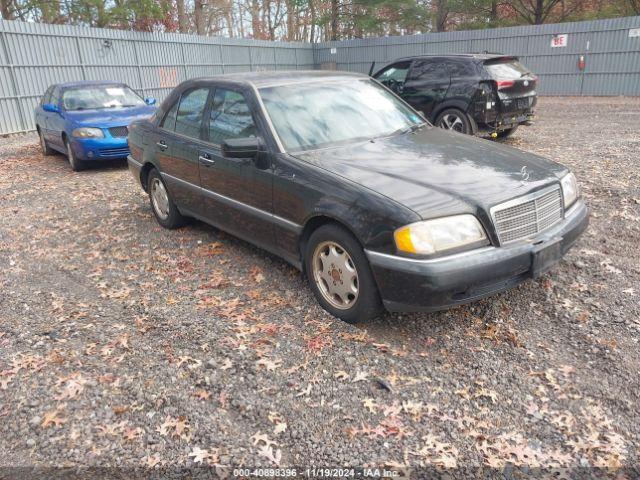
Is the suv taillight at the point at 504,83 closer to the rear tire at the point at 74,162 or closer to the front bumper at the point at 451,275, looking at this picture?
the front bumper at the point at 451,275

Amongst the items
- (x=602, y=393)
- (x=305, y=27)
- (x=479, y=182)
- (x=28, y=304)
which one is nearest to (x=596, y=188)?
(x=479, y=182)

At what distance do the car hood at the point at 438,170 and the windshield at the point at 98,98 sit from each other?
25.1ft

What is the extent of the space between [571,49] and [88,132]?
55.7 feet

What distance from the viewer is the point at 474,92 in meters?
9.04

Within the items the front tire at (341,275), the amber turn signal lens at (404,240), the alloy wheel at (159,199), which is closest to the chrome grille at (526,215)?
the amber turn signal lens at (404,240)

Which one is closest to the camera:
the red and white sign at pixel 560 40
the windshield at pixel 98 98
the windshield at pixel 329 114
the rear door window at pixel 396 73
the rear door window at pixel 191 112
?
the windshield at pixel 329 114

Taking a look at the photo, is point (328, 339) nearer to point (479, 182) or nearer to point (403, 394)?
point (403, 394)

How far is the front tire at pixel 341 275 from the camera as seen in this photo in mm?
3408

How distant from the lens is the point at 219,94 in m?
4.84

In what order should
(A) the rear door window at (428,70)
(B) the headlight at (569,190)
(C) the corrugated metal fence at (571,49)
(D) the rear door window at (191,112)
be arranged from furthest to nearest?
1. (C) the corrugated metal fence at (571,49)
2. (A) the rear door window at (428,70)
3. (D) the rear door window at (191,112)
4. (B) the headlight at (569,190)

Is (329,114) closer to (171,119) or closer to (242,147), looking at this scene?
(242,147)

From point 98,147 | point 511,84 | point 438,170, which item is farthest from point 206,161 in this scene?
point 511,84

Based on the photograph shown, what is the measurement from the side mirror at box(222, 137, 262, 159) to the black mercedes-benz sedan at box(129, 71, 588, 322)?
0.01m

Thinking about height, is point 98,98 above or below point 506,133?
above
